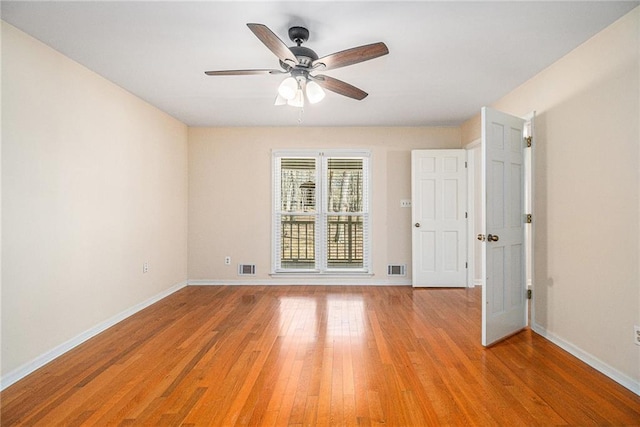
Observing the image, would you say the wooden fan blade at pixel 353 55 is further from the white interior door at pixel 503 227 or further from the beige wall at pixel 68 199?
the beige wall at pixel 68 199

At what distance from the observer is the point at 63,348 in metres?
2.72

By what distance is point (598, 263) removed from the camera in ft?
7.93

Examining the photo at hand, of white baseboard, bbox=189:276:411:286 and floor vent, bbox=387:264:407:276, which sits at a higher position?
floor vent, bbox=387:264:407:276

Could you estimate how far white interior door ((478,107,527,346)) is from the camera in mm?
2809

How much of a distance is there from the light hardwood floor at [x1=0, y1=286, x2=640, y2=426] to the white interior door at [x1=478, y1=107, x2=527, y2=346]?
0.76ft

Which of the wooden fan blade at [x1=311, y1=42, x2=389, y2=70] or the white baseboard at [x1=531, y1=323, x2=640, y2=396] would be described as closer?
the wooden fan blade at [x1=311, y1=42, x2=389, y2=70]

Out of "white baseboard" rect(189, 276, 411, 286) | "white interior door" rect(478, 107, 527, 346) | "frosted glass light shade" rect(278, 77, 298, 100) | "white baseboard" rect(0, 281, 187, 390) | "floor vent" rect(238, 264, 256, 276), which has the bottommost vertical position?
"white baseboard" rect(0, 281, 187, 390)

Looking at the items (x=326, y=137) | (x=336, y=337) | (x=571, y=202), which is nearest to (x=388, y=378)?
(x=336, y=337)

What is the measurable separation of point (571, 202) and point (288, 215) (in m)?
3.58

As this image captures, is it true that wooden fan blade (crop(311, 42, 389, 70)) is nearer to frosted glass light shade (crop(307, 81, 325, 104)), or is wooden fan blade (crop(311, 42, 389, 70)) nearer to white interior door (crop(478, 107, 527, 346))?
frosted glass light shade (crop(307, 81, 325, 104))

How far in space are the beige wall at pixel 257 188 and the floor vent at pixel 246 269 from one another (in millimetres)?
64

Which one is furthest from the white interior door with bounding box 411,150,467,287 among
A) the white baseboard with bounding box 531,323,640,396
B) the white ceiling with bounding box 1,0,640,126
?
the white baseboard with bounding box 531,323,640,396

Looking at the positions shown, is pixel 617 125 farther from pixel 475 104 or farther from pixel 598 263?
pixel 475 104

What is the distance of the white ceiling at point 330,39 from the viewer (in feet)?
6.94
